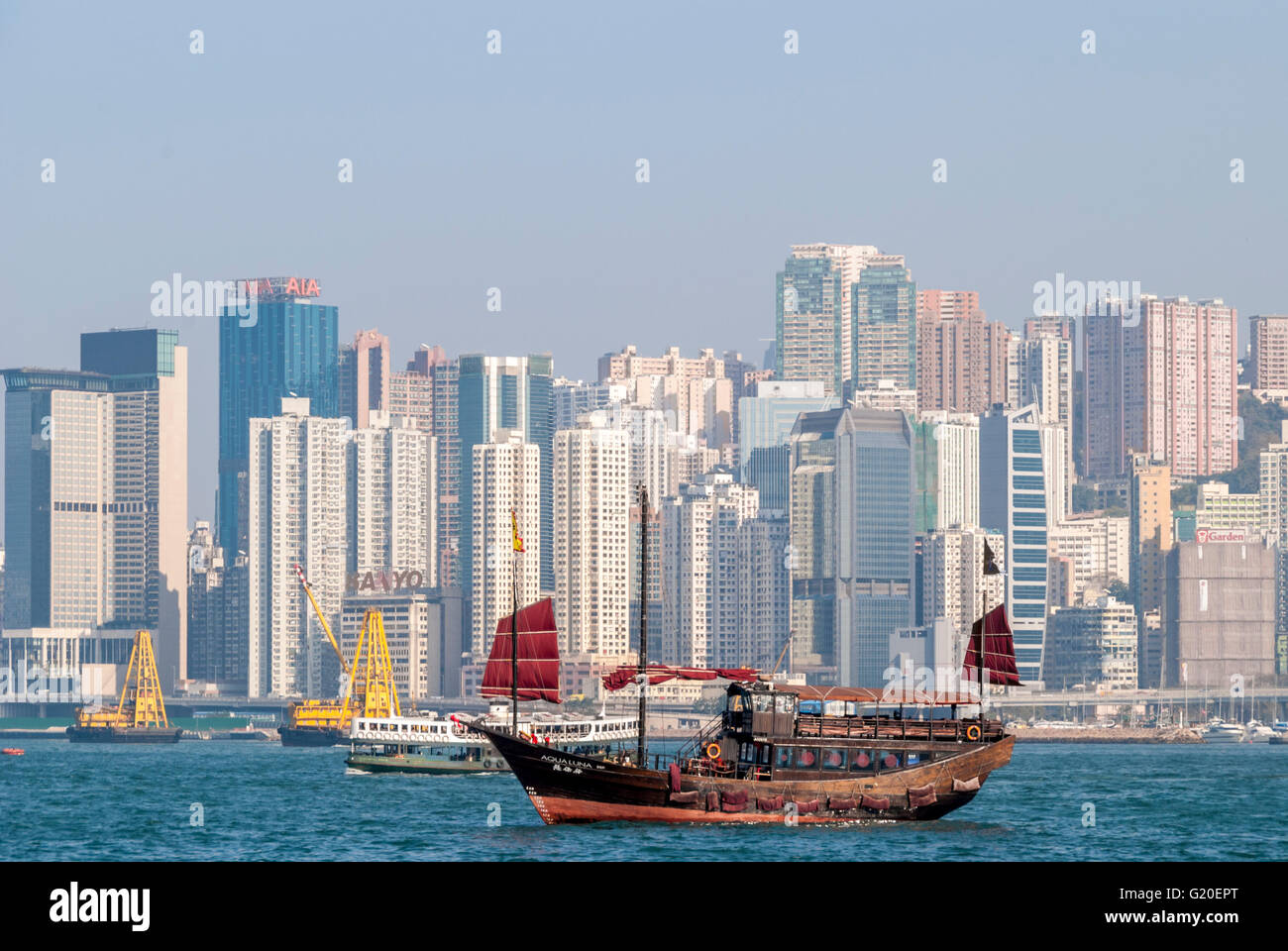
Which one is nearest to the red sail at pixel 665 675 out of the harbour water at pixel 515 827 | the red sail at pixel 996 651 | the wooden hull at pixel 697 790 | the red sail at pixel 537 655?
the red sail at pixel 537 655

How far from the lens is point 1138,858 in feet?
211

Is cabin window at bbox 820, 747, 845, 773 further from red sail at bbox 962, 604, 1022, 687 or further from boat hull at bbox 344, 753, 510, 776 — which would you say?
boat hull at bbox 344, 753, 510, 776

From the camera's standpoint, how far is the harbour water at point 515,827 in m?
64.1

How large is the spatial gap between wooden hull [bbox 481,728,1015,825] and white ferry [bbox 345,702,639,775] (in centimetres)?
7932

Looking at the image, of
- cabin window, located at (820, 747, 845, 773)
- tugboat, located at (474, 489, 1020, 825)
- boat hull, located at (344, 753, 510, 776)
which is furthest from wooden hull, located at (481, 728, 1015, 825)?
boat hull, located at (344, 753, 510, 776)

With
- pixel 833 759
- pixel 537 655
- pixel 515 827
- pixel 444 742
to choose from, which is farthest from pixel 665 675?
pixel 444 742

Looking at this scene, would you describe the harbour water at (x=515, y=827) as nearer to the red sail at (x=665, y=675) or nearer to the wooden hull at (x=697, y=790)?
the wooden hull at (x=697, y=790)

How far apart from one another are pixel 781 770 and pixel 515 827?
934 cm

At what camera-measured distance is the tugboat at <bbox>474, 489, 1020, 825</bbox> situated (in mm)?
70188

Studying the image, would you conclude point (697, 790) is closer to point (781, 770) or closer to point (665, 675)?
point (781, 770)
